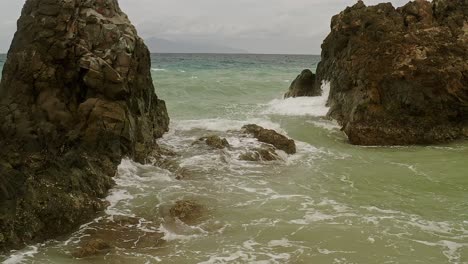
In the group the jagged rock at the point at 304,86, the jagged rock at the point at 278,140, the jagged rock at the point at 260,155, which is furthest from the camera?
the jagged rock at the point at 304,86

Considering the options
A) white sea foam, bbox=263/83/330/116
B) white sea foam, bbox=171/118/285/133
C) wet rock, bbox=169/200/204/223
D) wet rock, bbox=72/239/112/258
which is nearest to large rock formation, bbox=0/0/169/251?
wet rock, bbox=169/200/204/223

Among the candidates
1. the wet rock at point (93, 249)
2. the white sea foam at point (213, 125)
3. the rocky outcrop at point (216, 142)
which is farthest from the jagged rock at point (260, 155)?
the wet rock at point (93, 249)

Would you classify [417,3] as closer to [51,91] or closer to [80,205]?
[51,91]

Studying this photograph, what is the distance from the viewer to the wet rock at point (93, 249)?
6906mm

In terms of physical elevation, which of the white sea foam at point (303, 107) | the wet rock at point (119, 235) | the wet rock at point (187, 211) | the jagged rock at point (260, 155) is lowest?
the wet rock at point (119, 235)

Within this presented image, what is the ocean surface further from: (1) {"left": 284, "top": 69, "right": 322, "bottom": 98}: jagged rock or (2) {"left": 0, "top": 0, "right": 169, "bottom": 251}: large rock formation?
(1) {"left": 284, "top": 69, "right": 322, "bottom": 98}: jagged rock

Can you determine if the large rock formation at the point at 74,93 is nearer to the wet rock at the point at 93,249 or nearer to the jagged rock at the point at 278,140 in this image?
the wet rock at the point at 93,249

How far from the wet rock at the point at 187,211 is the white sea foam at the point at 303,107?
485 inches

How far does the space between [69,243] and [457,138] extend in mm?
12621

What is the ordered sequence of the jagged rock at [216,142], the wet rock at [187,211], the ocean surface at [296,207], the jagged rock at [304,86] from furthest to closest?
the jagged rock at [304,86], the jagged rock at [216,142], the wet rock at [187,211], the ocean surface at [296,207]

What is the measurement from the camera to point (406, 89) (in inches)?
614

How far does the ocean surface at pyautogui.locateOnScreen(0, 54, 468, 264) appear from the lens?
7.03 metres

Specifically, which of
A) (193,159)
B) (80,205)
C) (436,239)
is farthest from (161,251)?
(193,159)

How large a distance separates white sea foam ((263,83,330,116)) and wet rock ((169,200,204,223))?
485 inches
